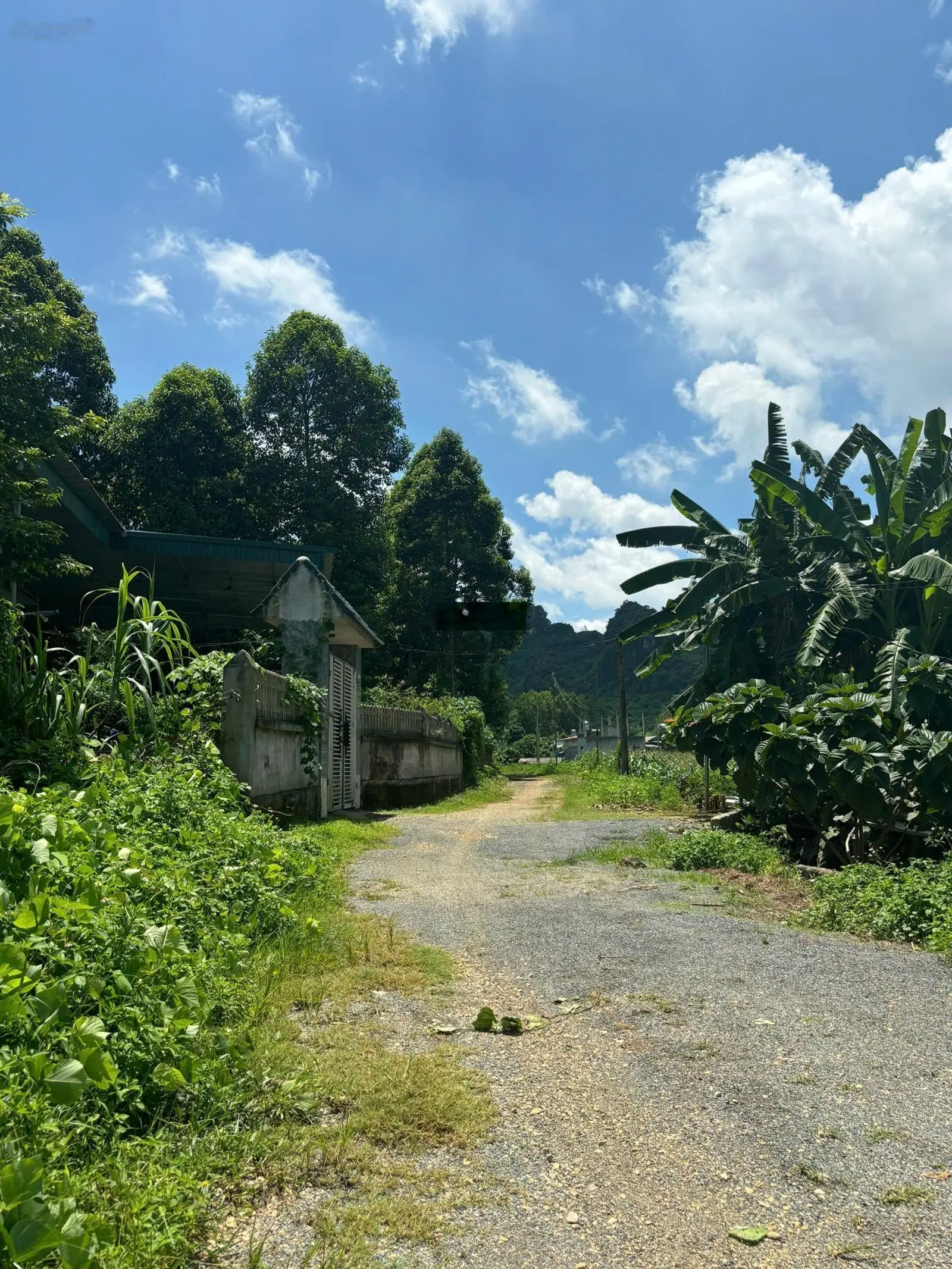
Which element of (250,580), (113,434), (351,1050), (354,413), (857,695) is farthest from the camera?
(354,413)

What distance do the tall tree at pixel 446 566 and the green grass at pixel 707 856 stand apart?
68.5ft

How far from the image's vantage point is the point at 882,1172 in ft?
8.84

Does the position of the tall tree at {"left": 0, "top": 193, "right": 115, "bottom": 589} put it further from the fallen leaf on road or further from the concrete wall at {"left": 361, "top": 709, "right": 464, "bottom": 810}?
the fallen leaf on road

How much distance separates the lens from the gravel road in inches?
93.0

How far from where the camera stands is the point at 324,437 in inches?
1086

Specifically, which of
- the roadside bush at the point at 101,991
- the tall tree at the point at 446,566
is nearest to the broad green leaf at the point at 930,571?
the roadside bush at the point at 101,991

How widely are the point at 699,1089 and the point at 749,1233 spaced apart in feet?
3.24

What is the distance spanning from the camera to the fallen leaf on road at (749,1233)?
7.61 ft

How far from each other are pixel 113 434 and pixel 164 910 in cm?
2416

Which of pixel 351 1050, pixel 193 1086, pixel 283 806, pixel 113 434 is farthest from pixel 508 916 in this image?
pixel 113 434

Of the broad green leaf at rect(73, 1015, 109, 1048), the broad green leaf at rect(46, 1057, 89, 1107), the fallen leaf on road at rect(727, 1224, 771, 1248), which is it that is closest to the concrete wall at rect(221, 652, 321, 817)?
the broad green leaf at rect(73, 1015, 109, 1048)

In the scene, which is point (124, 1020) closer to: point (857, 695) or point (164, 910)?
point (164, 910)

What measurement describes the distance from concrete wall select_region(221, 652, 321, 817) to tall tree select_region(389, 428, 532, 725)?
19858 mm

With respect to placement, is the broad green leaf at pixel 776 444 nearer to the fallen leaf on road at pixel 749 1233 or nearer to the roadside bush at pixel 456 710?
the roadside bush at pixel 456 710
